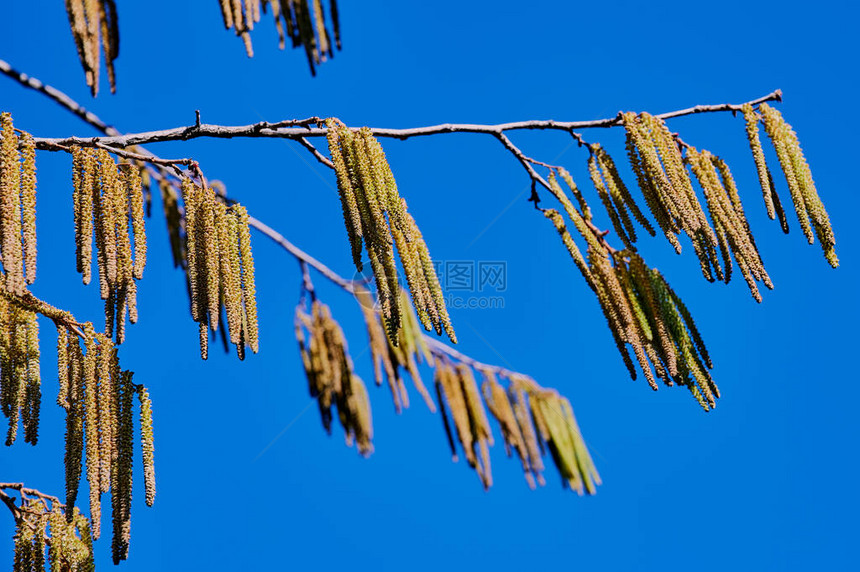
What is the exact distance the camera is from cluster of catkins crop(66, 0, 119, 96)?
1157 millimetres

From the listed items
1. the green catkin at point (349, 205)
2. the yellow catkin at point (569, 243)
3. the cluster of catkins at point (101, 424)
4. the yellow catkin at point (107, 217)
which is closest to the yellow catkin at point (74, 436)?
the cluster of catkins at point (101, 424)

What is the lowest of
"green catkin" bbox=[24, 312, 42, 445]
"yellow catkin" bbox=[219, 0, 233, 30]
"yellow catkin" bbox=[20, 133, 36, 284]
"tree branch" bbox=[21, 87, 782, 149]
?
"green catkin" bbox=[24, 312, 42, 445]

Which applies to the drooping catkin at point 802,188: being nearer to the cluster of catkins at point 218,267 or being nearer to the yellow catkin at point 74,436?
the cluster of catkins at point 218,267

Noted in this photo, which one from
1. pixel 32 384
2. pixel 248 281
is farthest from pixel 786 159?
pixel 32 384

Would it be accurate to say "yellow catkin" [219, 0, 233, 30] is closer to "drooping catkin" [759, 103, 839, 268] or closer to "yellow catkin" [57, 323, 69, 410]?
"yellow catkin" [57, 323, 69, 410]

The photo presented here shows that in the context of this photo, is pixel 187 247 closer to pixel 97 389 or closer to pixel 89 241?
pixel 89 241

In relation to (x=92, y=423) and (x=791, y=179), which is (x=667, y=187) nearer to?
(x=791, y=179)

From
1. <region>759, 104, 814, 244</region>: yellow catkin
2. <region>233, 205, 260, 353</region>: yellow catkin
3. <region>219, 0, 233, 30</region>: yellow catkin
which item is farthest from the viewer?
<region>759, 104, 814, 244</region>: yellow catkin

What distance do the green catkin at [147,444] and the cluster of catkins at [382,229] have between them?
0.46 meters

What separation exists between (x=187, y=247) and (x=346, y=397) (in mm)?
1763

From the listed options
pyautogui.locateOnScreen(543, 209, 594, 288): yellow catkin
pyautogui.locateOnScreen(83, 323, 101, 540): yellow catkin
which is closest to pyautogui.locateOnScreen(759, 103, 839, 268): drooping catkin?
pyautogui.locateOnScreen(543, 209, 594, 288): yellow catkin

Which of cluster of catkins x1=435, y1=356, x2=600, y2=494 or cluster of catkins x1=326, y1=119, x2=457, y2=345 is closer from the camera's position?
cluster of catkins x1=326, y1=119, x2=457, y2=345

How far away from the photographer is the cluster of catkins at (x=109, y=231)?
1413 mm

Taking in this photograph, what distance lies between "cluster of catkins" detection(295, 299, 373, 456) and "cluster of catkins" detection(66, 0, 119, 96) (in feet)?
6.82
